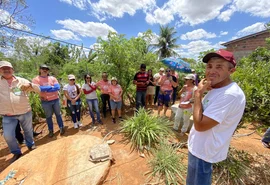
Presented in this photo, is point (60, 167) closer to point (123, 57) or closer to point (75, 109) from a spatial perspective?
point (75, 109)

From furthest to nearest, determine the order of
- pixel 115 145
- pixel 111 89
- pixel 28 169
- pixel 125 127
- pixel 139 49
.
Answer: pixel 139 49, pixel 111 89, pixel 125 127, pixel 115 145, pixel 28 169

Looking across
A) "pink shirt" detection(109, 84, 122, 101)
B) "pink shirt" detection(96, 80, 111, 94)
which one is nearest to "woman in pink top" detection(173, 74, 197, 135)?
"pink shirt" detection(109, 84, 122, 101)

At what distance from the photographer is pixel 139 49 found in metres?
5.18

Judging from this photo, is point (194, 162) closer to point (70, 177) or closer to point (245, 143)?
point (70, 177)

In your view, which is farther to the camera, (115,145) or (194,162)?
(115,145)

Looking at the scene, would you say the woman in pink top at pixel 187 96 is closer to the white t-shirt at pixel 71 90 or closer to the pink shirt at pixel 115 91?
the pink shirt at pixel 115 91

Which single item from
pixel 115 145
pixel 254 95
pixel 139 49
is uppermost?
pixel 139 49

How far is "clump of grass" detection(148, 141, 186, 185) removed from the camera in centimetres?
241

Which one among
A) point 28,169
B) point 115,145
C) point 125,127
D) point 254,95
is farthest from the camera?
point 125,127

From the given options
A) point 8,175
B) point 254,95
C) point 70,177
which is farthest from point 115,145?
point 254,95

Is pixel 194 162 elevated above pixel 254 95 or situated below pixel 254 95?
below

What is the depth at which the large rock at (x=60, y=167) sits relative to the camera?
90.1 inches

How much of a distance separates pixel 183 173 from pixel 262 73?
2.17 m

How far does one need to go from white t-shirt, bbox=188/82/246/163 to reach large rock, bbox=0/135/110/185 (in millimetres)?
1795
